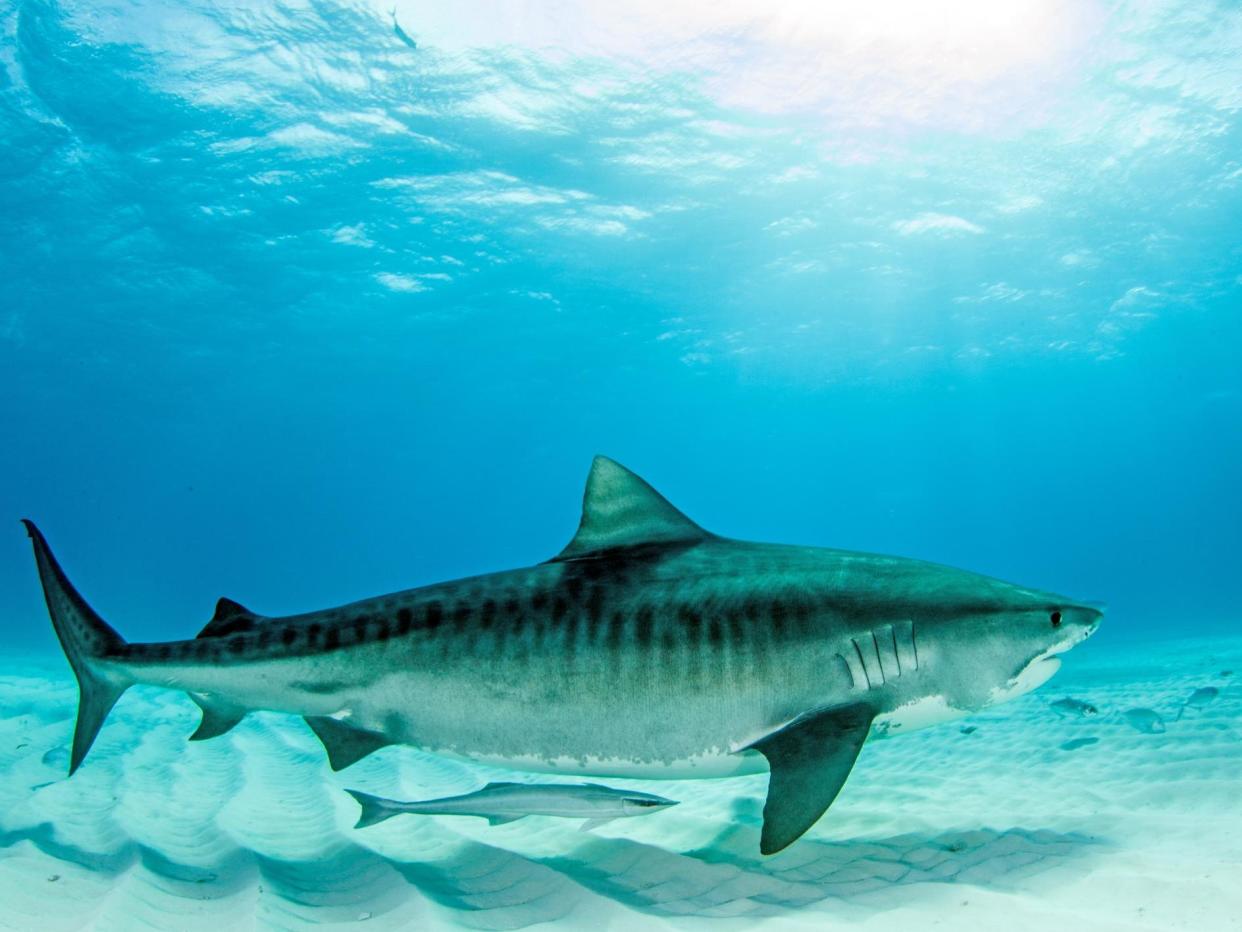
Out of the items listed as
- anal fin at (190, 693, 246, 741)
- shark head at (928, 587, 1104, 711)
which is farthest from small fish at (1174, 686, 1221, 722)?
anal fin at (190, 693, 246, 741)

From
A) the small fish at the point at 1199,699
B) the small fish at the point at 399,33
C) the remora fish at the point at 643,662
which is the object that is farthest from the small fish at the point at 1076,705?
the small fish at the point at 399,33

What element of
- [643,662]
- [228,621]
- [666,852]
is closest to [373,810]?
[228,621]

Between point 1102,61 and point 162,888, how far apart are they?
950 inches

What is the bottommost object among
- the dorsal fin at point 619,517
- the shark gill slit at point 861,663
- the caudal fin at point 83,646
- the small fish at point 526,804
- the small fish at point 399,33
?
the small fish at point 526,804

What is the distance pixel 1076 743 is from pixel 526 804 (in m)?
5.98

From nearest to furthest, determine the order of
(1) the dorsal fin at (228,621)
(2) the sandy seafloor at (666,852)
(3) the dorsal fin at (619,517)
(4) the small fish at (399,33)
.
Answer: (2) the sandy seafloor at (666,852) < (1) the dorsal fin at (228,621) < (3) the dorsal fin at (619,517) < (4) the small fish at (399,33)

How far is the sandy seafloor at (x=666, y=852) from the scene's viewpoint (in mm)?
2844

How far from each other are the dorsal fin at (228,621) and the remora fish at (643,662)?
11 mm

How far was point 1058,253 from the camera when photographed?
30.1m

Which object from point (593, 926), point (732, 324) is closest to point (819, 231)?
point (732, 324)

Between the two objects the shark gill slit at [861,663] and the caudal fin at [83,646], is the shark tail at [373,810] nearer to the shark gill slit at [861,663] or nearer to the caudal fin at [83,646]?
the caudal fin at [83,646]

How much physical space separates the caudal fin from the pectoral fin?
3.09 m

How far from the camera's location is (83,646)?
3.82 metres

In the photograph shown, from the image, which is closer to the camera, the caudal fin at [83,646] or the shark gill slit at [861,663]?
the shark gill slit at [861,663]
